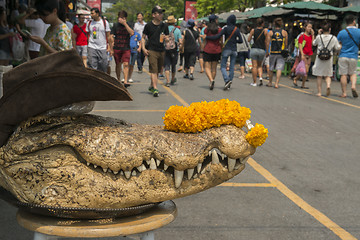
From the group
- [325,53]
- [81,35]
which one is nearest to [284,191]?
[325,53]

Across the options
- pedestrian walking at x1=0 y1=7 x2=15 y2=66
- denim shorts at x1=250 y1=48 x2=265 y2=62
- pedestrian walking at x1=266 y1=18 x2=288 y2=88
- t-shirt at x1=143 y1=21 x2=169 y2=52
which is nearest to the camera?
pedestrian walking at x1=0 y1=7 x2=15 y2=66

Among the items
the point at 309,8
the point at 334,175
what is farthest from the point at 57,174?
the point at 309,8

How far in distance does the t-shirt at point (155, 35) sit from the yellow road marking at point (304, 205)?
5.74m

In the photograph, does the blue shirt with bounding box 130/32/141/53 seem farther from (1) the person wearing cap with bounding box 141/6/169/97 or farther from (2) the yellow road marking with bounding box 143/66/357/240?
(2) the yellow road marking with bounding box 143/66/357/240

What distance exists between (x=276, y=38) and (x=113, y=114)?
6974 mm

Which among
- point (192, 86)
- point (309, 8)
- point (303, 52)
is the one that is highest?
point (309, 8)

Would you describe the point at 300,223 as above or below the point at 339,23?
below

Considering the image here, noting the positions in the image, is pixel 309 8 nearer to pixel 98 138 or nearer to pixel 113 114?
pixel 113 114

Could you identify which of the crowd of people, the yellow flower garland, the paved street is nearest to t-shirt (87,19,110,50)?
the crowd of people

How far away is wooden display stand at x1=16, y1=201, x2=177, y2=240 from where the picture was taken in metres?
2.04

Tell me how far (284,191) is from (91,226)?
2.95 m

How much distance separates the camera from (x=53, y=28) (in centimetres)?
461

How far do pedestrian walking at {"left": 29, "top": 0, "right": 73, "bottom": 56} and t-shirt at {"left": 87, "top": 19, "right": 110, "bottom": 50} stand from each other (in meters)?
5.69

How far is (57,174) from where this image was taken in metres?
2.10
